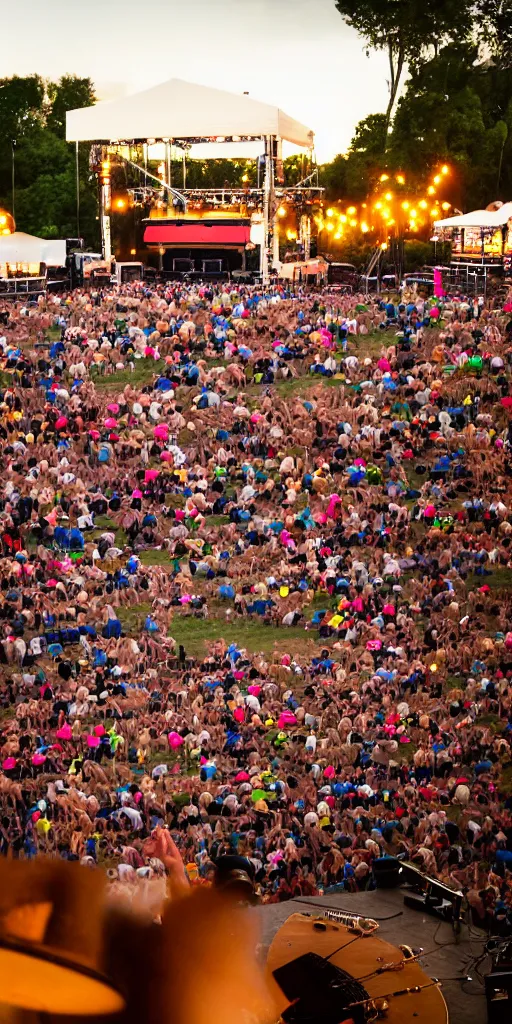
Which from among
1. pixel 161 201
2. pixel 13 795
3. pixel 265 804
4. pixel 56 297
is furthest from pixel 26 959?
pixel 161 201

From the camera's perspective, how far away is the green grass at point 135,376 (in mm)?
24000

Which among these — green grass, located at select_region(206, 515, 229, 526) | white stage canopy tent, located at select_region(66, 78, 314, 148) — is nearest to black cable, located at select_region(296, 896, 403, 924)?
green grass, located at select_region(206, 515, 229, 526)

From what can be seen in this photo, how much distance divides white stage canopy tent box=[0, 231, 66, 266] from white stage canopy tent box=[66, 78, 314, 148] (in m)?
3.67

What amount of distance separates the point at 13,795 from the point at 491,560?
9230 millimetres

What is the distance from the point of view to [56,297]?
26609mm

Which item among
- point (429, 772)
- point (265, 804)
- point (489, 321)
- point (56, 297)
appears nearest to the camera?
point (265, 804)

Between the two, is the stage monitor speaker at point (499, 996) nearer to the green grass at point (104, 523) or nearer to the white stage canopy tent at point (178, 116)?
the green grass at point (104, 523)

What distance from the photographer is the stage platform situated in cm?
792

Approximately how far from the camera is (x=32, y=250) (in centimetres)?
3434

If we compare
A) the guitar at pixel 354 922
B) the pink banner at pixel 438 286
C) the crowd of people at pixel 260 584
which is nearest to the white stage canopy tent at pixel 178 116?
the crowd of people at pixel 260 584

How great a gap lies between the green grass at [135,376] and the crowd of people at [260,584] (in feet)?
0.19

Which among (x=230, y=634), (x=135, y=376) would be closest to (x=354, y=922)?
(x=230, y=634)

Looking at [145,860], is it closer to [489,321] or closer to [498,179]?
[489,321]

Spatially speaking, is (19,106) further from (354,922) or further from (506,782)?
(354,922)
